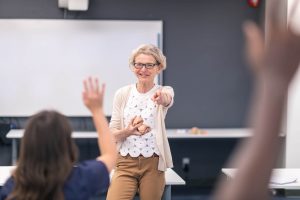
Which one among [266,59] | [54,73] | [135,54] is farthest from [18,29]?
[266,59]

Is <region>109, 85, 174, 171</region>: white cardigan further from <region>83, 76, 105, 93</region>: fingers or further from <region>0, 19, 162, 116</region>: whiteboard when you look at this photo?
<region>0, 19, 162, 116</region>: whiteboard

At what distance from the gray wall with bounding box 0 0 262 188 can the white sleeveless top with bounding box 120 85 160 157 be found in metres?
3.19

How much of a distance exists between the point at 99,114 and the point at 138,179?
3.78ft

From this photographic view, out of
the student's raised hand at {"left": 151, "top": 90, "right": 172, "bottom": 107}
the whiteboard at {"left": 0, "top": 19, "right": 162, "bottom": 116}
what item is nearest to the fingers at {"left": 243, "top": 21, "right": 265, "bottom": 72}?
the student's raised hand at {"left": 151, "top": 90, "right": 172, "bottom": 107}

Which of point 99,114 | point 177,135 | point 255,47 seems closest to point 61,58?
point 177,135

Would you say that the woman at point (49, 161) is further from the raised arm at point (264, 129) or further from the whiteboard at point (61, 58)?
the whiteboard at point (61, 58)

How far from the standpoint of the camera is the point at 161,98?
2.59 m

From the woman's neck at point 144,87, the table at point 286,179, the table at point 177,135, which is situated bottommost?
the table at point 177,135

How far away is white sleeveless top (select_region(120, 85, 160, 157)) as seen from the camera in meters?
2.65

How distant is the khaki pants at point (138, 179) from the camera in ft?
8.69

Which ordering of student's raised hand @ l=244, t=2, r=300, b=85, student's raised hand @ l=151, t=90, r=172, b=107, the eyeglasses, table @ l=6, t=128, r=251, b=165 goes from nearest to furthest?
student's raised hand @ l=244, t=2, r=300, b=85, student's raised hand @ l=151, t=90, r=172, b=107, the eyeglasses, table @ l=6, t=128, r=251, b=165

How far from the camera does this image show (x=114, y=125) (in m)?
2.74

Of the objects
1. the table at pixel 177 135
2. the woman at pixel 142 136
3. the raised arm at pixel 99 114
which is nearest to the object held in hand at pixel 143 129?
the woman at pixel 142 136

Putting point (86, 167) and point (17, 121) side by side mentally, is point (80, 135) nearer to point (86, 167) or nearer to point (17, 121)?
point (17, 121)
